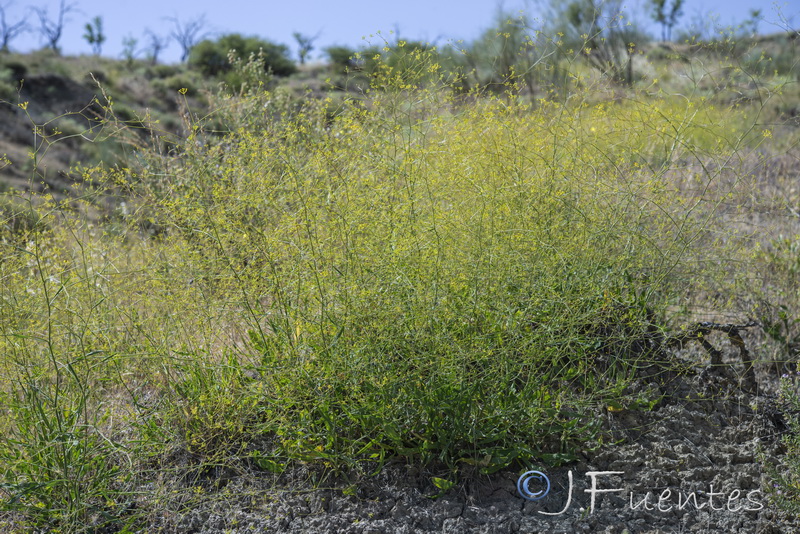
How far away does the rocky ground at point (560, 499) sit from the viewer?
233cm

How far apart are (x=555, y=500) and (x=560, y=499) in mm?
21

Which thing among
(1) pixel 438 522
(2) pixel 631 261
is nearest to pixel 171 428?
(1) pixel 438 522

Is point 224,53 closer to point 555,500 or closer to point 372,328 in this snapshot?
point 372,328

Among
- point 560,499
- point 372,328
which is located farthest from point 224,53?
point 560,499

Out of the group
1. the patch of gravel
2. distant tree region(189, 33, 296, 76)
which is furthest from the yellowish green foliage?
distant tree region(189, 33, 296, 76)

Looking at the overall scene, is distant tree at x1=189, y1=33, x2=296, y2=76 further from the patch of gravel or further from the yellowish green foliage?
the patch of gravel

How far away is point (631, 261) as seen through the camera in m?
2.89

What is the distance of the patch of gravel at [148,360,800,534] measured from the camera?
2.33 metres

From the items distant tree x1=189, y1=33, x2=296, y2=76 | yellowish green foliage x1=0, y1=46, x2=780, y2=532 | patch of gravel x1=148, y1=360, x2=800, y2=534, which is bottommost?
patch of gravel x1=148, y1=360, x2=800, y2=534

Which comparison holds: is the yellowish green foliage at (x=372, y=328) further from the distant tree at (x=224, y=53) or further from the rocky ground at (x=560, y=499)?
the distant tree at (x=224, y=53)

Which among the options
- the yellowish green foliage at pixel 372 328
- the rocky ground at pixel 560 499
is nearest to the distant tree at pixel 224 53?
the yellowish green foliage at pixel 372 328

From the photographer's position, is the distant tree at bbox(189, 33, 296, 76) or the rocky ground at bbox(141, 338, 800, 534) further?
the distant tree at bbox(189, 33, 296, 76)

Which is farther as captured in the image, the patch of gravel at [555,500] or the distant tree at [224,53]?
the distant tree at [224,53]

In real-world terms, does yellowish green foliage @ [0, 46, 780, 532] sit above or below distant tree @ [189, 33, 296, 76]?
below
